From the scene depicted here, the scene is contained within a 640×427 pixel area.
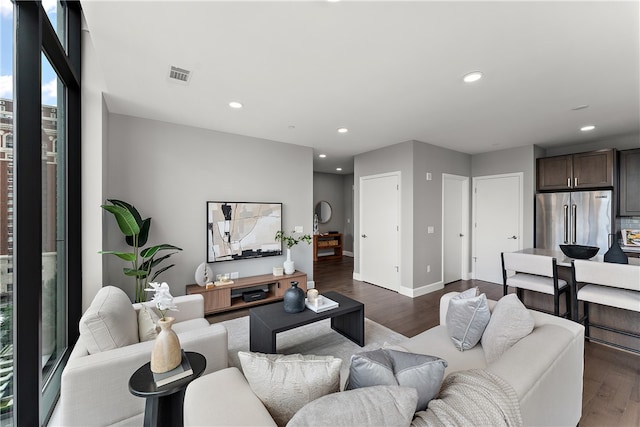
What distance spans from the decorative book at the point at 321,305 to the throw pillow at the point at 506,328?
1236 mm

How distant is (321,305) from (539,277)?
2537 mm

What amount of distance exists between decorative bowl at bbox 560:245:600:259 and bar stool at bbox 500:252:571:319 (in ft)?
0.81

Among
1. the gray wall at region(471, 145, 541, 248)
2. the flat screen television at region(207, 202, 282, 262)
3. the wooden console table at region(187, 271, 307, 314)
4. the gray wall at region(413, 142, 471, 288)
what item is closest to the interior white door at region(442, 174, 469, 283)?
the gray wall at region(413, 142, 471, 288)

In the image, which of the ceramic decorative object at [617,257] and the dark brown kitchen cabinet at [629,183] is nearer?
the ceramic decorative object at [617,257]

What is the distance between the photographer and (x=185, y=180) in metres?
3.46

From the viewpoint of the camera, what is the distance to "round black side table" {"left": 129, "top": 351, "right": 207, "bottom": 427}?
1.13 m

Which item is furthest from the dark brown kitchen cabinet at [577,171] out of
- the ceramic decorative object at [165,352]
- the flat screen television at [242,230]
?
the ceramic decorative object at [165,352]

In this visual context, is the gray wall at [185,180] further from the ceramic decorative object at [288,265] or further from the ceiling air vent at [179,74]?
the ceiling air vent at [179,74]

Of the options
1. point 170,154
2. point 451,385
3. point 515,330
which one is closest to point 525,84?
point 515,330

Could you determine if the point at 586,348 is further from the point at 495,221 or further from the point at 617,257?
the point at 495,221

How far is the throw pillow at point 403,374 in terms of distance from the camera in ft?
3.28

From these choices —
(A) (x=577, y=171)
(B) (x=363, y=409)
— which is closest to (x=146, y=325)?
(B) (x=363, y=409)

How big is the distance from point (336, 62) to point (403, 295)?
3.54 metres

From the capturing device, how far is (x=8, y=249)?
136 centimetres
